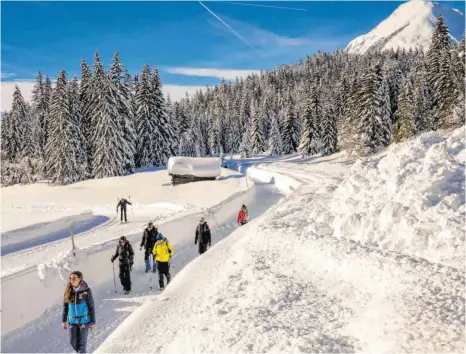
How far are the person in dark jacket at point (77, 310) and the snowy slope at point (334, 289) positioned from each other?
459mm

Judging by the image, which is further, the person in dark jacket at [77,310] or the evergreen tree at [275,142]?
the evergreen tree at [275,142]

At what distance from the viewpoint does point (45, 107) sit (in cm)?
5847

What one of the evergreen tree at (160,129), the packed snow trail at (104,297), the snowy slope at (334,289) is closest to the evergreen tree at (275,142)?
the evergreen tree at (160,129)

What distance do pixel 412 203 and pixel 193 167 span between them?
1276 inches

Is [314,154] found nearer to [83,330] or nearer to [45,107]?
[45,107]

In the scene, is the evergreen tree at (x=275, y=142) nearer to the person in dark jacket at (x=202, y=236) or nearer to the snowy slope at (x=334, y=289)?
the person in dark jacket at (x=202, y=236)

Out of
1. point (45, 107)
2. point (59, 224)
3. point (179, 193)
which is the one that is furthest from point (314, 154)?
point (59, 224)

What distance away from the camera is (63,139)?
48125 mm

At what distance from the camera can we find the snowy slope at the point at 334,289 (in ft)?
17.3

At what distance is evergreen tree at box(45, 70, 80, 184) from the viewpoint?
4809 centimetres

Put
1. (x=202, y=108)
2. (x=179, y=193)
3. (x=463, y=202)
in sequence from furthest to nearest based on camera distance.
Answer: (x=202, y=108)
(x=179, y=193)
(x=463, y=202)

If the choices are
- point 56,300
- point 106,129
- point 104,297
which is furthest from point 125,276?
point 106,129

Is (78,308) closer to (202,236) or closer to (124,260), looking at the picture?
(124,260)

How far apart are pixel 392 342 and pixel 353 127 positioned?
47039 millimetres
